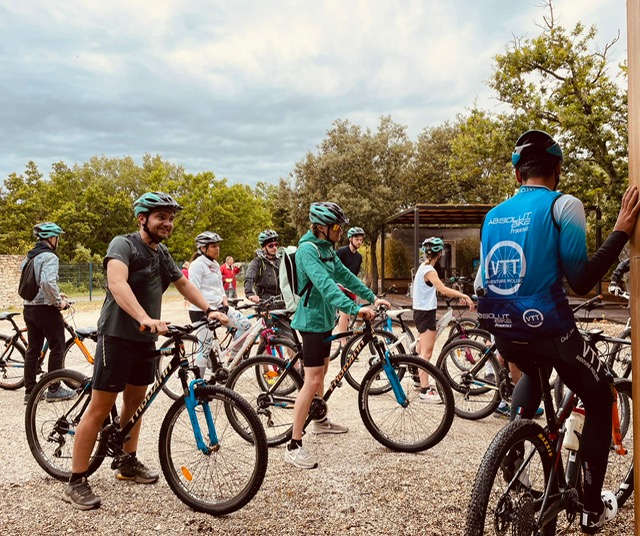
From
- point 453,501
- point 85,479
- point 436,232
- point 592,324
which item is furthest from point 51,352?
point 436,232

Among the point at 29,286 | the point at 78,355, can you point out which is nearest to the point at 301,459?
the point at 29,286

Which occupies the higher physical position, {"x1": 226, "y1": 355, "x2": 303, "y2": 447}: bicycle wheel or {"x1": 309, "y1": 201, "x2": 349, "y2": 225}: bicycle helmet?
{"x1": 309, "y1": 201, "x2": 349, "y2": 225}: bicycle helmet

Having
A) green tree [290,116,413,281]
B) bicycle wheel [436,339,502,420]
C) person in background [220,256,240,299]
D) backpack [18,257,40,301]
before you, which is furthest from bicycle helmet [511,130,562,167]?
green tree [290,116,413,281]

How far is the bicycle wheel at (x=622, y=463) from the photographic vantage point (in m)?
3.18

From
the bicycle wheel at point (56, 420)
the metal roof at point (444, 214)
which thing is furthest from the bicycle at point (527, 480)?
the metal roof at point (444, 214)

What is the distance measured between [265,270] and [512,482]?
19.2 feet

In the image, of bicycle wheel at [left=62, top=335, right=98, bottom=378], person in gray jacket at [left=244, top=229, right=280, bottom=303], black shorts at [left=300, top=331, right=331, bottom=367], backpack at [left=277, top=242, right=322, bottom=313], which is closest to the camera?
black shorts at [left=300, top=331, right=331, bottom=367]

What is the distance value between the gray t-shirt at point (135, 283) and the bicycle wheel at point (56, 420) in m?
0.65

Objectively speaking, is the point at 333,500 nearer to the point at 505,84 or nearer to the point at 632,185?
the point at 632,185

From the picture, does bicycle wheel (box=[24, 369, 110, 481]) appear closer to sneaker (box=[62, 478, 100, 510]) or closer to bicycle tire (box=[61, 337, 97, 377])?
sneaker (box=[62, 478, 100, 510])

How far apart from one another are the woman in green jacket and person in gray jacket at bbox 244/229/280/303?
339 centimetres

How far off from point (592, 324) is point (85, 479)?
40.5ft

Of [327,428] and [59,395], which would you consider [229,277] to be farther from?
[59,395]

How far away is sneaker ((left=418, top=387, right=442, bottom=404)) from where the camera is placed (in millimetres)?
4469
